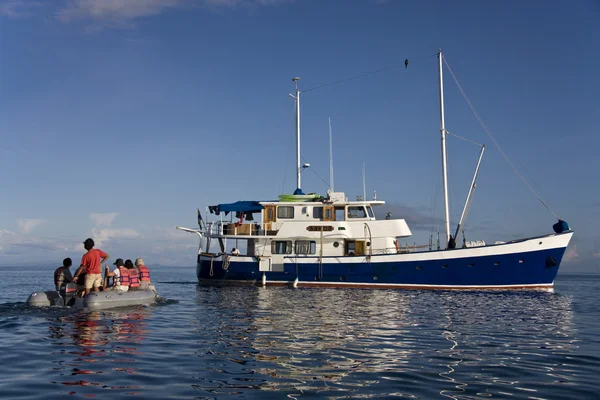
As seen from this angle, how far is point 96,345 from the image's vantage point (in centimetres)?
1114

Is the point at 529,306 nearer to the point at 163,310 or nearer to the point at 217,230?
the point at 163,310

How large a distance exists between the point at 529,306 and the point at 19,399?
19.7 m

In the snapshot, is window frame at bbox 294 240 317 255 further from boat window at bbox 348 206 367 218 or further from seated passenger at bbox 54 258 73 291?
seated passenger at bbox 54 258 73 291

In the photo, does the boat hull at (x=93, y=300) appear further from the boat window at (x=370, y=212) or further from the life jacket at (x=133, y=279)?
the boat window at (x=370, y=212)

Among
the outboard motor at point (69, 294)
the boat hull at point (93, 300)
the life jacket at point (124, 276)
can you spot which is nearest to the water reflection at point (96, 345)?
the boat hull at point (93, 300)

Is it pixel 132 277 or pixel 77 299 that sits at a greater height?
pixel 132 277

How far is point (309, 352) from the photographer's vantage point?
34.9ft

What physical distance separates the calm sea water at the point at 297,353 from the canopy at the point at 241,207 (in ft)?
52.2

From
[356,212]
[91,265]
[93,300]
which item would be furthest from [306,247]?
[91,265]

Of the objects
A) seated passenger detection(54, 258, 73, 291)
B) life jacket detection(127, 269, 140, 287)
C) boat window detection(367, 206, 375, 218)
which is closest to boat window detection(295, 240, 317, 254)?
boat window detection(367, 206, 375, 218)

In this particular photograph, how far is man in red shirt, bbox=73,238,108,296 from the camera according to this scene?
16781 millimetres

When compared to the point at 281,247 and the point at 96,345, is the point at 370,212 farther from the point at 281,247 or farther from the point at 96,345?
the point at 96,345

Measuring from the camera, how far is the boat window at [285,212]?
33969 millimetres

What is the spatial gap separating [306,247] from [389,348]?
22274 mm
